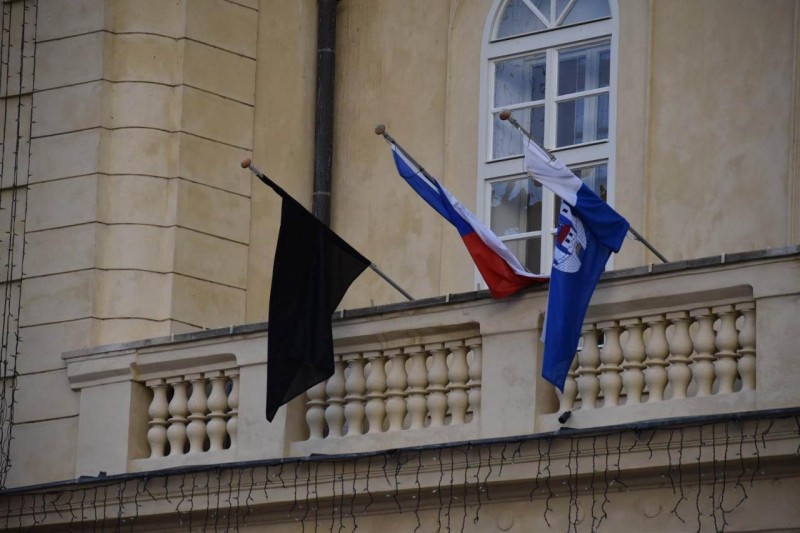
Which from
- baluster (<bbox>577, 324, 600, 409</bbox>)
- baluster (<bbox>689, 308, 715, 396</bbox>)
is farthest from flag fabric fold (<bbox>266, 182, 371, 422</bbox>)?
baluster (<bbox>689, 308, 715, 396</bbox>)

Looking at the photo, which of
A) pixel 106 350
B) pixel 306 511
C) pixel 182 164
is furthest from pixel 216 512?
pixel 182 164

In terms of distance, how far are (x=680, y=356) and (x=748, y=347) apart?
45 cm

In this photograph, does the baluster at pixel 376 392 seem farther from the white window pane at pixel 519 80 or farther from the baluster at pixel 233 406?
the white window pane at pixel 519 80

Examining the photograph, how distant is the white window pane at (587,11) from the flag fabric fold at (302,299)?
2.85 meters

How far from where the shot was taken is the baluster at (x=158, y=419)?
16359 millimetres

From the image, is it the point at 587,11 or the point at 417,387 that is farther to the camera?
the point at 587,11

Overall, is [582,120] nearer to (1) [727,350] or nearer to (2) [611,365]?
(2) [611,365]

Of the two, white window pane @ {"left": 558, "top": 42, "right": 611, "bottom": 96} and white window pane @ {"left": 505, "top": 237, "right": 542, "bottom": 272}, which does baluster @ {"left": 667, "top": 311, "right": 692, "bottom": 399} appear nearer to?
white window pane @ {"left": 505, "top": 237, "right": 542, "bottom": 272}

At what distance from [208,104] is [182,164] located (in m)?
0.57

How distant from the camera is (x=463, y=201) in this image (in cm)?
1755

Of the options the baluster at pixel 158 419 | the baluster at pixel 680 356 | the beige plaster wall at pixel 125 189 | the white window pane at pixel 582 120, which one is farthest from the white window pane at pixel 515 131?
the baluster at pixel 680 356

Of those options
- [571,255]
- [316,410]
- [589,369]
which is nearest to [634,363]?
[589,369]

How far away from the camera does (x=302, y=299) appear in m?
15.7

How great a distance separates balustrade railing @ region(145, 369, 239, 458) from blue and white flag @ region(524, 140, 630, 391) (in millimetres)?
2732
